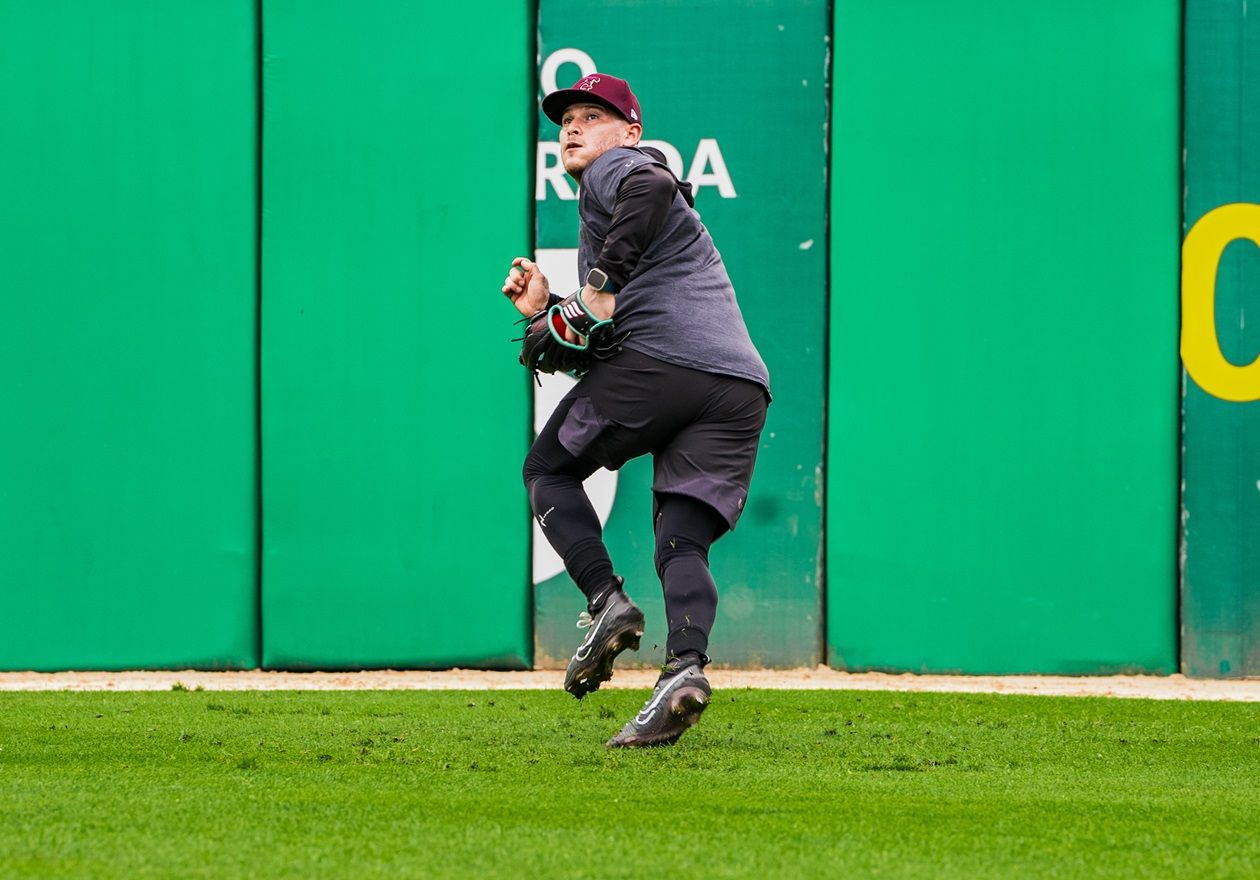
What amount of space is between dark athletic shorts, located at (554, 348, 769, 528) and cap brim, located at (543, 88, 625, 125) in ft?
1.86

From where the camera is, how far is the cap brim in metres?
3.54

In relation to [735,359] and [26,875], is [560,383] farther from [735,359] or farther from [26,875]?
[26,875]

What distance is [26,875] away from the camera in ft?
7.04

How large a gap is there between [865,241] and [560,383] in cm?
112

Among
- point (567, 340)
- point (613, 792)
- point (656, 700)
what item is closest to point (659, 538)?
point (656, 700)

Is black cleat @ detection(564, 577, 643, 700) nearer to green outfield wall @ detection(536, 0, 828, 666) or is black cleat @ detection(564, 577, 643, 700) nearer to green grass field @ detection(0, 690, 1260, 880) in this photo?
green grass field @ detection(0, 690, 1260, 880)

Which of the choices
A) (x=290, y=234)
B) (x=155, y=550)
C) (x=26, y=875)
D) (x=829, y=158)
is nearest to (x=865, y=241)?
(x=829, y=158)

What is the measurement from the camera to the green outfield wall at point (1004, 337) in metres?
5.36

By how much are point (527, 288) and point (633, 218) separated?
14.3 inches

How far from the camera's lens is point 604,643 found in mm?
3344

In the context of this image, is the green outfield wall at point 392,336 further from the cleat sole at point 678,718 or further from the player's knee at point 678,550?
the cleat sole at point 678,718

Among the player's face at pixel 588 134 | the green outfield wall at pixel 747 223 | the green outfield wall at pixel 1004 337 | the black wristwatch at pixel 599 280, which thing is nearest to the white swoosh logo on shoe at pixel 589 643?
the black wristwatch at pixel 599 280

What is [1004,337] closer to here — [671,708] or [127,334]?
[671,708]

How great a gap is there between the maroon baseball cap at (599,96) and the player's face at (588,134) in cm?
2
